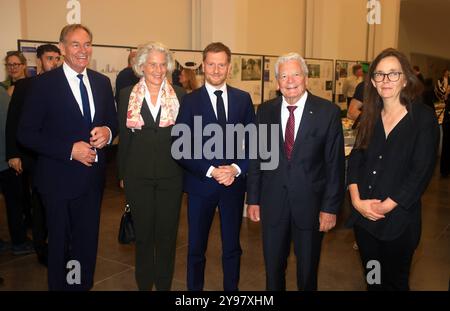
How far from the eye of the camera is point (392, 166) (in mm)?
2377

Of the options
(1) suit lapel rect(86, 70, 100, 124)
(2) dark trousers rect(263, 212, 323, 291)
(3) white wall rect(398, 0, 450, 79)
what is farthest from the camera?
(3) white wall rect(398, 0, 450, 79)

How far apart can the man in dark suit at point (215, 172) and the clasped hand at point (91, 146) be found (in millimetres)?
482

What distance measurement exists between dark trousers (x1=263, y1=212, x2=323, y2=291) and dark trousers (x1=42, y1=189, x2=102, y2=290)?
1.15 meters

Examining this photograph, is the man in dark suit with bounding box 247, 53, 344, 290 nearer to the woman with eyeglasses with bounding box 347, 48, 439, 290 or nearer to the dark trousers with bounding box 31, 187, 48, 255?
the woman with eyeglasses with bounding box 347, 48, 439, 290

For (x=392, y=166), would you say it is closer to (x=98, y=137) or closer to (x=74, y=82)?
(x=98, y=137)

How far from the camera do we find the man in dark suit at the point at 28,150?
369 centimetres

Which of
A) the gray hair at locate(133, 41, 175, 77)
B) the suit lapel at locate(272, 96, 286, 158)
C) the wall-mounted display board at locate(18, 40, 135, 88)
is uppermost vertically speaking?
the wall-mounted display board at locate(18, 40, 135, 88)

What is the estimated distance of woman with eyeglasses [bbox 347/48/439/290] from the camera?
2.32m

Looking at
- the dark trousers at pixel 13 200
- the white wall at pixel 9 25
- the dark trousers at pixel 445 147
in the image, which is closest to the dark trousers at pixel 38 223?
the dark trousers at pixel 13 200

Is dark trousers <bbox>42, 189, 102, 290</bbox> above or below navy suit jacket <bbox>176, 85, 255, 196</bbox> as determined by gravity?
below

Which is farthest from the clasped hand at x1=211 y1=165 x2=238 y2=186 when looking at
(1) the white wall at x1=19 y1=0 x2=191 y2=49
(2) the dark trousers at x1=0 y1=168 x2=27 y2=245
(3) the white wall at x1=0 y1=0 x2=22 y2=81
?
(1) the white wall at x1=19 y1=0 x2=191 y2=49

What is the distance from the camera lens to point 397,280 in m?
2.43

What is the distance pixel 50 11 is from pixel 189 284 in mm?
5485

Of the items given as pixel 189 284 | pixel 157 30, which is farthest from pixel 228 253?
pixel 157 30
